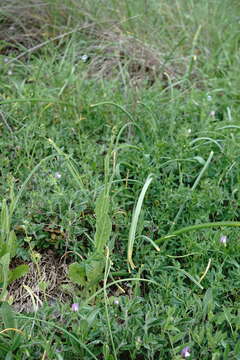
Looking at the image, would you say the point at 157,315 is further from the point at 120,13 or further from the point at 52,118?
the point at 120,13

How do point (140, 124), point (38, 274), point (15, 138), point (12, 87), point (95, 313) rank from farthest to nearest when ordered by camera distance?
point (12, 87)
point (140, 124)
point (15, 138)
point (38, 274)
point (95, 313)

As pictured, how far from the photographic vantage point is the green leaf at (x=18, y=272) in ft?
5.52

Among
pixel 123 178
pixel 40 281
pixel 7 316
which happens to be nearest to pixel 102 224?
pixel 40 281

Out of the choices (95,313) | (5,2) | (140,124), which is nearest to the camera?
(95,313)

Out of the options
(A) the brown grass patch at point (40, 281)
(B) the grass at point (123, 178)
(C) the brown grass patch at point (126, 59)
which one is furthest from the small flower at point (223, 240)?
(C) the brown grass patch at point (126, 59)

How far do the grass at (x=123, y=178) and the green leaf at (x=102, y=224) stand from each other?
0.01 metres

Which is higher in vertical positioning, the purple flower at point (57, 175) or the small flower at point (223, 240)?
the purple flower at point (57, 175)

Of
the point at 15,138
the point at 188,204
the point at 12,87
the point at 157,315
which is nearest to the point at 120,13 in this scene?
the point at 12,87

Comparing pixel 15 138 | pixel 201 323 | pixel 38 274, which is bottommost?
pixel 201 323

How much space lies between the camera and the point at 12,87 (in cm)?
272

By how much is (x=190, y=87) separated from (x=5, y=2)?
132 centimetres

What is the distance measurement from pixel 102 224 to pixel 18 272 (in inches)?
13.4

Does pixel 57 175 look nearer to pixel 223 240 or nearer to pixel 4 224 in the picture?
pixel 4 224

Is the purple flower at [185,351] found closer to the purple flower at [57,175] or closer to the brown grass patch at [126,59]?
the purple flower at [57,175]
